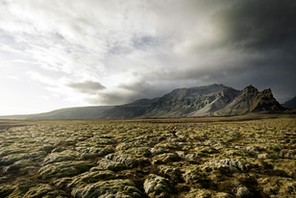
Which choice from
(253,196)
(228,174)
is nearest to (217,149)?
(228,174)

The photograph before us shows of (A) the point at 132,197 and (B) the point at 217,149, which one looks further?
(B) the point at 217,149

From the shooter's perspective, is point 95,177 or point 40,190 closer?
point 40,190

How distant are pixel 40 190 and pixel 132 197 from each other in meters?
6.93

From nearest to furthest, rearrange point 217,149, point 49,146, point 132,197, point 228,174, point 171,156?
1. point 132,197
2. point 228,174
3. point 171,156
4. point 217,149
5. point 49,146

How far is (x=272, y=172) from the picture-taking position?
16.8 m

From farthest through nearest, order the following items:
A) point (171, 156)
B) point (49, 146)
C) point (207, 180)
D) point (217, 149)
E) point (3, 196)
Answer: point (49, 146) → point (217, 149) → point (171, 156) → point (207, 180) → point (3, 196)

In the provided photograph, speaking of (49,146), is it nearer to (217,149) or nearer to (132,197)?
(132,197)

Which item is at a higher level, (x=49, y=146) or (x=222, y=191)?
(x=49, y=146)

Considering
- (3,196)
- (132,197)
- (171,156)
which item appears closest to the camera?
(132,197)

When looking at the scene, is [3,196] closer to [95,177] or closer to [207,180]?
[95,177]

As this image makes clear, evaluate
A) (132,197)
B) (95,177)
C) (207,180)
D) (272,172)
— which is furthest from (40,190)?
(272,172)

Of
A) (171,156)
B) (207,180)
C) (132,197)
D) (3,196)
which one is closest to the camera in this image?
(132,197)

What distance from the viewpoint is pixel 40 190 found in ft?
44.4

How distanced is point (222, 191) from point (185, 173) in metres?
3.65
